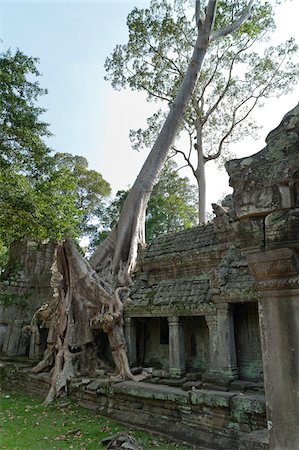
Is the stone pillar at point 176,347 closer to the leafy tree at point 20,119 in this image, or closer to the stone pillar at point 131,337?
the stone pillar at point 131,337

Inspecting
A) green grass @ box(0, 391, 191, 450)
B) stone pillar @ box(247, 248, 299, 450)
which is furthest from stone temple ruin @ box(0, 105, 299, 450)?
green grass @ box(0, 391, 191, 450)

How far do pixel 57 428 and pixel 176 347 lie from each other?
271cm

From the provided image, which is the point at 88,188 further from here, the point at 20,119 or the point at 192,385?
the point at 192,385

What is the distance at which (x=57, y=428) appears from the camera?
619cm

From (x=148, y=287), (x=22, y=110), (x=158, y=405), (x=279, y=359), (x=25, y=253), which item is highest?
(x=22, y=110)

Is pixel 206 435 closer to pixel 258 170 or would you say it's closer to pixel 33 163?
pixel 258 170

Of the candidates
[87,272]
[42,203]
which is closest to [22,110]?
[42,203]

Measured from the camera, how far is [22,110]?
10.6 metres

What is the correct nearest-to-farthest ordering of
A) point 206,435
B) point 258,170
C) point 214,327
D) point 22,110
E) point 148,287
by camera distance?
1. point 258,170
2. point 206,435
3. point 214,327
4. point 148,287
5. point 22,110

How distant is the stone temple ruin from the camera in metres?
2.37

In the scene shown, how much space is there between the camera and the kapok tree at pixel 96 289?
325 inches

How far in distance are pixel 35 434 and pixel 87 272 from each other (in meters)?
4.32

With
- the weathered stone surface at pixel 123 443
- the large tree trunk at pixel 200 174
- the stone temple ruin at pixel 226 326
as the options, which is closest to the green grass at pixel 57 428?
the stone temple ruin at pixel 226 326

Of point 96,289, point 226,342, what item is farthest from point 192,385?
point 96,289
